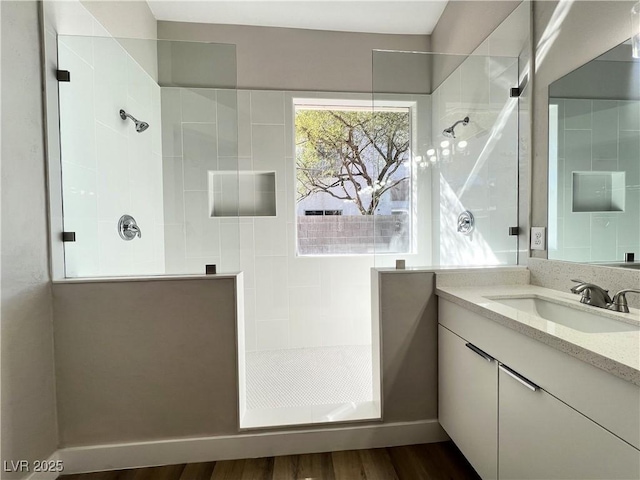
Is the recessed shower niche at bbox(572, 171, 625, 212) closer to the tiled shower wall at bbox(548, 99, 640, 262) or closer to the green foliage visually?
the tiled shower wall at bbox(548, 99, 640, 262)

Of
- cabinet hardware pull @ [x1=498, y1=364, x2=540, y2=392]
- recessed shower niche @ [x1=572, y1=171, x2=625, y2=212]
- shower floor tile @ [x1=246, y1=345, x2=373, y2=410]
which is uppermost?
recessed shower niche @ [x1=572, y1=171, x2=625, y2=212]

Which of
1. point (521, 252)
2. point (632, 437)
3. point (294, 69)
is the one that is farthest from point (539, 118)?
point (294, 69)

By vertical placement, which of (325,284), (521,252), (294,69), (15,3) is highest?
(294,69)

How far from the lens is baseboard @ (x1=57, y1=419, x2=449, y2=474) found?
5.15 feet

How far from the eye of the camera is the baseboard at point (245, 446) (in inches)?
61.8

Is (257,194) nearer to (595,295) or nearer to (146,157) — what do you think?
(146,157)

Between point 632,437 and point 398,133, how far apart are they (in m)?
1.64

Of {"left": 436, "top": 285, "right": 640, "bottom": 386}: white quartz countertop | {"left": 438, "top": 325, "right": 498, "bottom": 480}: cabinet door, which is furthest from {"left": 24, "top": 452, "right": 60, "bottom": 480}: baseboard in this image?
{"left": 436, "top": 285, "right": 640, "bottom": 386}: white quartz countertop

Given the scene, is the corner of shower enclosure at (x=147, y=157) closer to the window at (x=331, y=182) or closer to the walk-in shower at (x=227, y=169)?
the walk-in shower at (x=227, y=169)

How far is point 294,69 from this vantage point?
281 centimetres

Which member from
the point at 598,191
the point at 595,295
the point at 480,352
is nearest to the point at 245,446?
the point at 480,352

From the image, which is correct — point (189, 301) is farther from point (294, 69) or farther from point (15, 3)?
point (294, 69)

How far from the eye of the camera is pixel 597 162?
1.39m

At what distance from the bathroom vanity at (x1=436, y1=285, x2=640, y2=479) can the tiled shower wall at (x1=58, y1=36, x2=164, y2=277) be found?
5.05 ft
